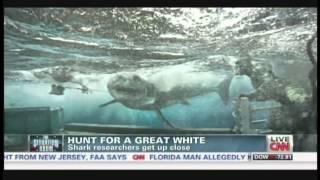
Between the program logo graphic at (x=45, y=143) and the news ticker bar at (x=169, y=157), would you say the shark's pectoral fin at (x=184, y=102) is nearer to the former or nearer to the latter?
the news ticker bar at (x=169, y=157)

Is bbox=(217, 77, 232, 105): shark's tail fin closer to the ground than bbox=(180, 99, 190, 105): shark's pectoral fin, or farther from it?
farther from it

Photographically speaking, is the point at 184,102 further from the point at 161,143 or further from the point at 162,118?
the point at 161,143

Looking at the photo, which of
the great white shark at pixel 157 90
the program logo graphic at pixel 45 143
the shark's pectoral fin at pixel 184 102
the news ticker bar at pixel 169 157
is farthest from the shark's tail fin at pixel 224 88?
the program logo graphic at pixel 45 143

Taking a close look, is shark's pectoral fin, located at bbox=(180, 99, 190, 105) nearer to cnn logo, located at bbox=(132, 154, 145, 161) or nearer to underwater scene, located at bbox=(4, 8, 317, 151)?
underwater scene, located at bbox=(4, 8, 317, 151)

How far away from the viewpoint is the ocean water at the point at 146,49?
662 cm

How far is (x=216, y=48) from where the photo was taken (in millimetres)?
6613

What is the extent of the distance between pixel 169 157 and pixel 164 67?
3.15 ft

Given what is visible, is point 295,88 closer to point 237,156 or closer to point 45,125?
point 237,156

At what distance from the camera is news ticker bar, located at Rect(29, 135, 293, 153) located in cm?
662

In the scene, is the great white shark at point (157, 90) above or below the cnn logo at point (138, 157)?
above

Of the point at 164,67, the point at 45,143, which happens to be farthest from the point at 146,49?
the point at 45,143

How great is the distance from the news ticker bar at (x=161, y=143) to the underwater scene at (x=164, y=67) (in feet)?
0.26

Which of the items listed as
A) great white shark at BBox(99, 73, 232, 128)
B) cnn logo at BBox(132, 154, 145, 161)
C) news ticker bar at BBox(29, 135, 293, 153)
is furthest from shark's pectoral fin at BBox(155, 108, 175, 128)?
cnn logo at BBox(132, 154, 145, 161)
